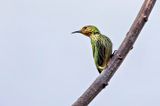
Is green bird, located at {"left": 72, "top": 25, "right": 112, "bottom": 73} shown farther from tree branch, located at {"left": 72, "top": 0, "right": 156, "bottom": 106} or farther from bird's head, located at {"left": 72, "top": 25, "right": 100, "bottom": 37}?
tree branch, located at {"left": 72, "top": 0, "right": 156, "bottom": 106}

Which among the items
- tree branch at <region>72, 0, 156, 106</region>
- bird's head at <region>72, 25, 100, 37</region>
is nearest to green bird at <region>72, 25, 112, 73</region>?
bird's head at <region>72, 25, 100, 37</region>

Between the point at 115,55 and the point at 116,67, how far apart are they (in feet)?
0.23

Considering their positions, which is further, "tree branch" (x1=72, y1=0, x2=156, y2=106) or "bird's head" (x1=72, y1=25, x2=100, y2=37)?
"bird's head" (x1=72, y1=25, x2=100, y2=37)

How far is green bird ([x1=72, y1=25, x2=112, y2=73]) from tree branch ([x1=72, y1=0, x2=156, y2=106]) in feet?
0.43

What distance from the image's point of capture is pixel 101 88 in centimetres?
147

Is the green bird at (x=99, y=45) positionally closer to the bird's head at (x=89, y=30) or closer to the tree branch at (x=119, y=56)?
the bird's head at (x=89, y=30)

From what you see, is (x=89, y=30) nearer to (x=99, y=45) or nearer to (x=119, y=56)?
(x=99, y=45)

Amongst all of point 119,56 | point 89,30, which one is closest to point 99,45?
point 89,30

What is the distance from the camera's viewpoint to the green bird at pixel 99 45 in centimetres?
175

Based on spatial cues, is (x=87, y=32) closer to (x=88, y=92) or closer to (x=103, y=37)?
(x=103, y=37)

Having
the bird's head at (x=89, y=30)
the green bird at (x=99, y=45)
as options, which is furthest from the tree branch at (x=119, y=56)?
the bird's head at (x=89, y=30)

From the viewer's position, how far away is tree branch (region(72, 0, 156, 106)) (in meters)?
1.42

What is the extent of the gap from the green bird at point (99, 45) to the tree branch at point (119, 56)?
0.13 meters

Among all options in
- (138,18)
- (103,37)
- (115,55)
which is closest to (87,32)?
(103,37)
